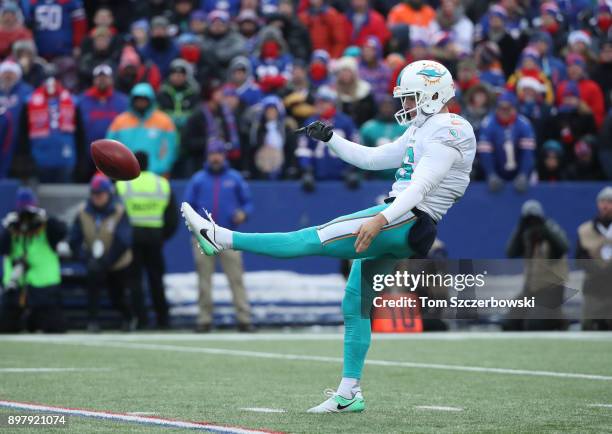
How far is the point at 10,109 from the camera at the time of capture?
14359 mm

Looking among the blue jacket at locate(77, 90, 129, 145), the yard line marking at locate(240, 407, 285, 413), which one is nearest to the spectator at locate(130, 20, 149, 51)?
the blue jacket at locate(77, 90, 129, 145)

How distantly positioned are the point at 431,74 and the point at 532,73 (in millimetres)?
9111

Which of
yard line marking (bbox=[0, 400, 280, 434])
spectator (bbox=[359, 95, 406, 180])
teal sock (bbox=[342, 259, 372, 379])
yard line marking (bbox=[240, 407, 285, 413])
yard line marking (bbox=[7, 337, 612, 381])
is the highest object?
spectator (bbox=[359, 95, 406, 180])

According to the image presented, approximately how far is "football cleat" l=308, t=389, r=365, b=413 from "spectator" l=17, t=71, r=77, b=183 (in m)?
8.10

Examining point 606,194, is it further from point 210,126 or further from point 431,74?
point 431,74

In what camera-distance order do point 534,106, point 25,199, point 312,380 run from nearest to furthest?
point 312,380, point 25,199, point 534,106

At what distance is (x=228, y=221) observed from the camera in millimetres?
13883

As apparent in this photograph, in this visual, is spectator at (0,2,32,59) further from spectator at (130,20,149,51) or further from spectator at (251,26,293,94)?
spectator at (251,26,293,94)

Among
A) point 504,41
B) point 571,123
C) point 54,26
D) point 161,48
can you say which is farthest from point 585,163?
point 54,26

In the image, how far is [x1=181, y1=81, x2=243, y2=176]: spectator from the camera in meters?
14.4

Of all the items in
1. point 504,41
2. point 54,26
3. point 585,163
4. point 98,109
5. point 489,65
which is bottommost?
point 585,163

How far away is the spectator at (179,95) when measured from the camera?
1481 centimetres

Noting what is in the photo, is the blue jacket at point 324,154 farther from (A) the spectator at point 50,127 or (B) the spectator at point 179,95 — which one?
(A) the spectator at point 50,127

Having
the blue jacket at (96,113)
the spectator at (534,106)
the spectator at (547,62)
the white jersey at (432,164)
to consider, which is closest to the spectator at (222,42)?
the blue jacket at (96,113)
